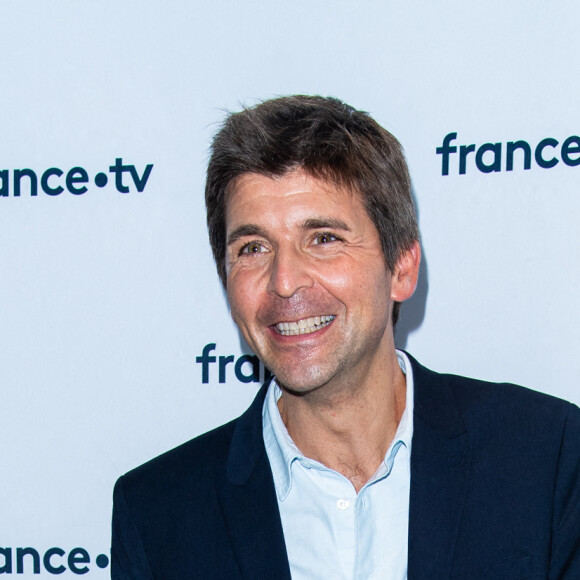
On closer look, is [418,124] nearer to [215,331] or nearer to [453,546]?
[215,331]

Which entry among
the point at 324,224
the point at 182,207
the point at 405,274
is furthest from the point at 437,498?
the point at 182,207

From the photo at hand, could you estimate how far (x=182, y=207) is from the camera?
2.24 meters

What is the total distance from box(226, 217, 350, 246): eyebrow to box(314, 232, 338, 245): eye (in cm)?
2

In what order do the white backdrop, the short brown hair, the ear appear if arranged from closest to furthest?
the short brown hair
the ear
the white backdrop

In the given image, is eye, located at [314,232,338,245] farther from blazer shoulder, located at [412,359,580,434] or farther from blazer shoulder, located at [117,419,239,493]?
blazer shoulder, located at [117,419,239,493]

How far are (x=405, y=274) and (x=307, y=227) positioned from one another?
0.30 metres

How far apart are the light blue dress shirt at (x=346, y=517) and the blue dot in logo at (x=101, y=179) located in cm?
94

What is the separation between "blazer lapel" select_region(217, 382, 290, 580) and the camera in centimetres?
170

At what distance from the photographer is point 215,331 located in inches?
87.6

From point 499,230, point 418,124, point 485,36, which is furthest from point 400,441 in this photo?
point 485,36

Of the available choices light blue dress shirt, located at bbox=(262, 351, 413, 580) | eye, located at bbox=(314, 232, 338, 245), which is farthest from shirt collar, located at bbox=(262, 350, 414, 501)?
eye, located at bbox=(314, 232, 338, 245)

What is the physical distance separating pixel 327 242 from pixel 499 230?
0.52 m

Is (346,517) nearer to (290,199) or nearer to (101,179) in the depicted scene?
(290,199)

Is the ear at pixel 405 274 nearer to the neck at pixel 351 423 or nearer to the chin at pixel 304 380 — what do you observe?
the neck at pixel 351 423
